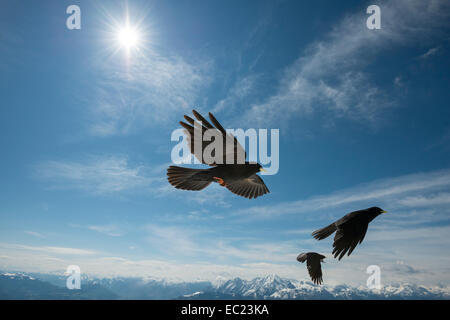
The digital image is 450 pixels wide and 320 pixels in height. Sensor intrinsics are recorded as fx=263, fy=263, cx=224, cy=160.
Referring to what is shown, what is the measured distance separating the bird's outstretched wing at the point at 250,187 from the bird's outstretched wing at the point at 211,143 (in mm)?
2611

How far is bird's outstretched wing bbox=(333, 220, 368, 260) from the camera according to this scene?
6.64 meters

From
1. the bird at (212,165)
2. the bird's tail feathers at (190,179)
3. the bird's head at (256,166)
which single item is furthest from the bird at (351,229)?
→ the bird's tail feathers at (190,179)

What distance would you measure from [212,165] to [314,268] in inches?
280

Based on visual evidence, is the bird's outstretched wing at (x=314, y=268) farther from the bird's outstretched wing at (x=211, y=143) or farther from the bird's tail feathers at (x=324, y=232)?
the bird's outstretched wing at (x=211, y=143)

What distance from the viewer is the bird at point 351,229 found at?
666cm

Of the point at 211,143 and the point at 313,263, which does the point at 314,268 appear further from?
the point at 211,143

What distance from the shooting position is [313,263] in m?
12.2

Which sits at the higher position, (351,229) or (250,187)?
(250,187)

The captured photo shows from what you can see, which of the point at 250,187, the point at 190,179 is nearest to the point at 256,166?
the point at 190,179
